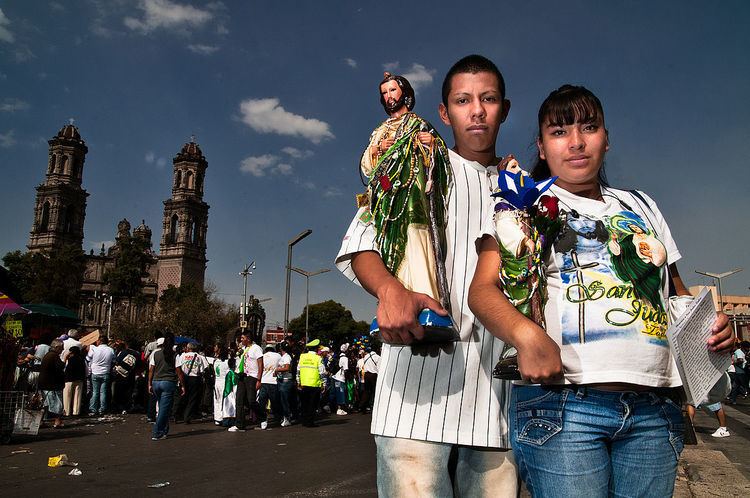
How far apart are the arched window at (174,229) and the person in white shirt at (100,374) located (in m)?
81.2

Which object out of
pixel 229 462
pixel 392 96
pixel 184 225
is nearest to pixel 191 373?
pixel 229 462

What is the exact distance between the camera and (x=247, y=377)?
13.3 m

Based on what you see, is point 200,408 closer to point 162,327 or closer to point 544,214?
point 544,214

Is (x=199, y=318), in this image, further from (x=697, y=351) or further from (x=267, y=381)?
(x=697, y=351)

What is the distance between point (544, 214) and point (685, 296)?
60 centimetres

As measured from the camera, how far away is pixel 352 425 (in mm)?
14352

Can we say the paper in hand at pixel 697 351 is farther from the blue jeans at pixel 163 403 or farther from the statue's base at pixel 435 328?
the blue jeans at pixel 163 403

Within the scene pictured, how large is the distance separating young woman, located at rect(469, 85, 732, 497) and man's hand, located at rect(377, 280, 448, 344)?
182 millimetres

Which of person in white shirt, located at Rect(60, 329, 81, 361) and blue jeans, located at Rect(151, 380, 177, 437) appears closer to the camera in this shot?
blue jeans, located at Rect(151, 380, 177, 437)

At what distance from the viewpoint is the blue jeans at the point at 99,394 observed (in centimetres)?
1567

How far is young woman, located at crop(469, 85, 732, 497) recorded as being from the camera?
1505mm

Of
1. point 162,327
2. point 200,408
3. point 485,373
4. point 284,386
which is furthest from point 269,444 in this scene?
point 162,327

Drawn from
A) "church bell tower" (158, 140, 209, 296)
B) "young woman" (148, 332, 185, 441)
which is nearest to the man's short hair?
"young woman" (148, 332, 185, 441)

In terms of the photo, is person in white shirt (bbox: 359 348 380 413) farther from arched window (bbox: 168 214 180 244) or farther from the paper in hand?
arched window (bbox: 168 214 180 244)
